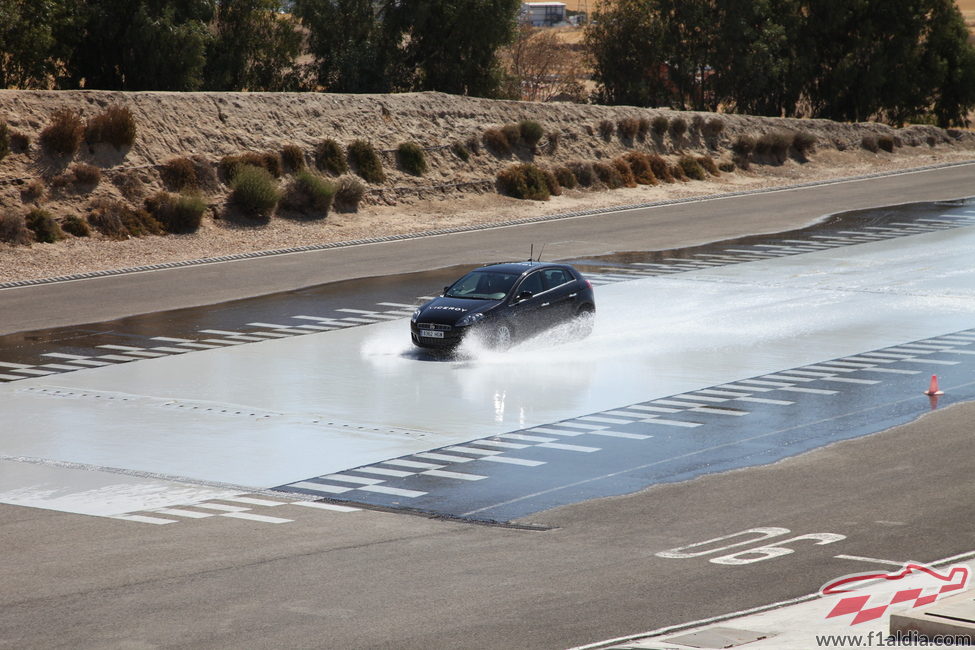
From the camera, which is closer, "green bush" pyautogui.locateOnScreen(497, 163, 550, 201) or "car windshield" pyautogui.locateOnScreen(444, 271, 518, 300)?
"car windshield" pyautogui.locateOnScreen(444, 271, 518, 300)

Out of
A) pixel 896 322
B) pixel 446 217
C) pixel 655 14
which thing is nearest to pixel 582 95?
pixel 655 14

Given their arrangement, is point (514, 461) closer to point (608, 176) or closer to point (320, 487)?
point (320, 487)

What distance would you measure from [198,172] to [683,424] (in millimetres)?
29957

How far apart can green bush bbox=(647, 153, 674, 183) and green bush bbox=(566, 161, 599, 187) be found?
386 cm

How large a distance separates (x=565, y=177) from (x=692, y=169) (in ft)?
25.7

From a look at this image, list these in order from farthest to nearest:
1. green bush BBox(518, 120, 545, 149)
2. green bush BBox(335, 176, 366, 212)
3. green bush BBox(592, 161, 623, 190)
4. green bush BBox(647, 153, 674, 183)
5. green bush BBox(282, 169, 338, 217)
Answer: green bush BBox(647, 153, 674, 183)
green bush BBox(518, 120, 545, 149)
green bush BBox(592, 161, 623, 190)
green bush BBox(335, 176, 366, 212)
green bush BBox(282, 169, 338, 217)

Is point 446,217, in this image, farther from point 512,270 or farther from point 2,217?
point 512,270

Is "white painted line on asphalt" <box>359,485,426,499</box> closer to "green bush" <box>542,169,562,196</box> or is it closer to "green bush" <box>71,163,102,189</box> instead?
"green bush" <box>71,163,102,189</box>

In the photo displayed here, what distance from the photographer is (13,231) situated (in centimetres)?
3900

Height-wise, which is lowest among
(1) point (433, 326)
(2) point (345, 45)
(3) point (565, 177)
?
(1) point (433, 326)

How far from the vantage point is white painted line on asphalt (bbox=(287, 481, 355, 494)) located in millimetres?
16359

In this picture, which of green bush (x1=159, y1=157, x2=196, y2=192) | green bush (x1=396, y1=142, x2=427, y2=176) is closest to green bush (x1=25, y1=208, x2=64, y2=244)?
green bush (x1=159, y1=157, x2=196, y2=192)

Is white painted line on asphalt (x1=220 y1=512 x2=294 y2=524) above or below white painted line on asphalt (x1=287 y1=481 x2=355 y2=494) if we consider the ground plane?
above

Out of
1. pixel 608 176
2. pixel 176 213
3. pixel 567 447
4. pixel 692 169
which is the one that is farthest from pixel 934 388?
pixel 692 169
